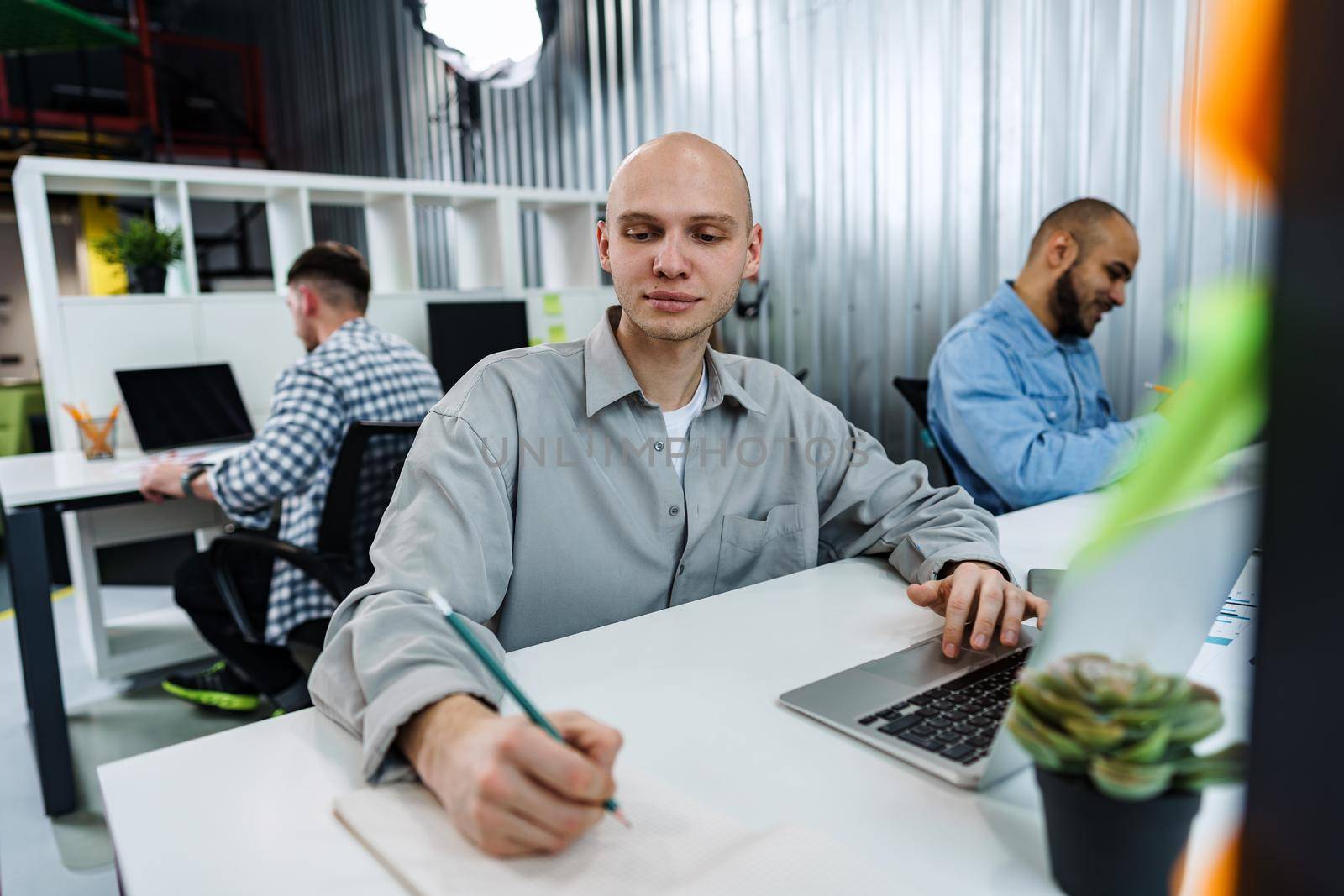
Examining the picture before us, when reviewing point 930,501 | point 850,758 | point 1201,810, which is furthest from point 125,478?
point 1201,810

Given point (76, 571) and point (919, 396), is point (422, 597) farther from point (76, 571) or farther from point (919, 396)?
point (76, 571)

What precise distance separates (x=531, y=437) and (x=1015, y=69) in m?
2.24

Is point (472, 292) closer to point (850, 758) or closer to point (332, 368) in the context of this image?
point (332, 368)

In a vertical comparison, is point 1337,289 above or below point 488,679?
above

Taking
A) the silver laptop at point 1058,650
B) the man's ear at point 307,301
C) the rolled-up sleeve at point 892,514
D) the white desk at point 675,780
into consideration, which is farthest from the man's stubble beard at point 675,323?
the man's ear at point 307,301

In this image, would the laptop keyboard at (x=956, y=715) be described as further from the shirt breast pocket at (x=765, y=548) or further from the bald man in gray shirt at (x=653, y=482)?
the shirt breast pocket at (x=765, y=548)

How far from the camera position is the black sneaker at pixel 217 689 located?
8.86 feet

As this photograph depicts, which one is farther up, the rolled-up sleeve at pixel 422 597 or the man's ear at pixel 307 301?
the man's ear at pixel 307 301

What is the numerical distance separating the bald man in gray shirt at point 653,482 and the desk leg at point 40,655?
1598mm

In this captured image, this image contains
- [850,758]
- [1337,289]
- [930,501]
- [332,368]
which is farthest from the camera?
[332,368]

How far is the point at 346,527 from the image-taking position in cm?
185

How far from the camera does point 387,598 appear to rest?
88 cm

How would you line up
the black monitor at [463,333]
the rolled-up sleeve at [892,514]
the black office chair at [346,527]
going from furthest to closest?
1. the black monitor at [463,333]
2. the black office chair at [346,527]
3. the rolled-up sleeve at [892,514]

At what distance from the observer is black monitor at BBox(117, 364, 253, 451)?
2.94 metres
